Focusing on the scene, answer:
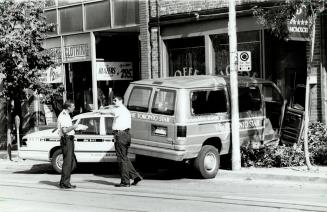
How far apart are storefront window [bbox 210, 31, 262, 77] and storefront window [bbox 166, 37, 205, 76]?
56cm

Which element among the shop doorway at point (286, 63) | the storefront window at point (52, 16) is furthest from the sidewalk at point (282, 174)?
the storefront window at point (52, 16)

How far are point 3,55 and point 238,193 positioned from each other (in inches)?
407

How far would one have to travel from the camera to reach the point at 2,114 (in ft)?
77.8

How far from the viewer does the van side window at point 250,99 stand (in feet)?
46.1

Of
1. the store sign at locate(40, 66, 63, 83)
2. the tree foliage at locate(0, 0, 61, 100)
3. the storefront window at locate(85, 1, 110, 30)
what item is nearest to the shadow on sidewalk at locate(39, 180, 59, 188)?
the tree foliage at locate(0, 0, 61, 100)

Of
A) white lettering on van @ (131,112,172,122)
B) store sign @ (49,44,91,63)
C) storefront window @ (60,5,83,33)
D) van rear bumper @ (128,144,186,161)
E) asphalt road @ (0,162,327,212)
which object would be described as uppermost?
storefront window @ (60,5,83,33)

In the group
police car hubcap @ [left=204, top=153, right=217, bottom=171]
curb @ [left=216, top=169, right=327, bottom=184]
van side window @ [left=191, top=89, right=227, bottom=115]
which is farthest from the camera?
police car hubcap @ [left=204, top=153, right=217, bottom=171]

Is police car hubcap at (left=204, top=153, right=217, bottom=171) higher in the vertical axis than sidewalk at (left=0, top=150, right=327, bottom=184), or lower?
higher

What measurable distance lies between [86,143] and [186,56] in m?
5.56

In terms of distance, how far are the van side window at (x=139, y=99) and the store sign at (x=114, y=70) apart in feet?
26.4

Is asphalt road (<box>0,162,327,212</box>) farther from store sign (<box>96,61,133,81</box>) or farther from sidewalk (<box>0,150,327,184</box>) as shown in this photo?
store sign (<box>96,61,133,81</box>)

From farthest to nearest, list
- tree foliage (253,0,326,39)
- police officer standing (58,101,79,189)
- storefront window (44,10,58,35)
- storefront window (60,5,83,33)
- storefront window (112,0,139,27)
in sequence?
storefront window (44,10,58,35) < storefront window (60,5,83,33) < storefront window (112,0,139,27) < tree foliage (253,0,326,39) < police officer standing (58,101,79,189)

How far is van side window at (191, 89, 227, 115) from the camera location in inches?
508

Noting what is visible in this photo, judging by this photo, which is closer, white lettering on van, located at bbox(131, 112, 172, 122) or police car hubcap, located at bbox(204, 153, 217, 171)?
white lettering on van, located at bbox(131, 112, 172, 122)
